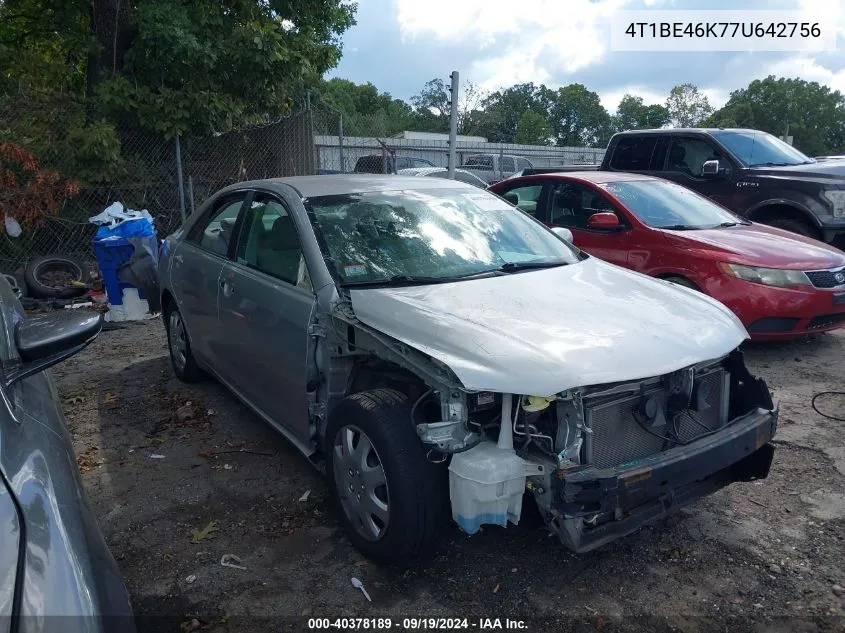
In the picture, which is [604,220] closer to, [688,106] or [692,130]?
[692,130]

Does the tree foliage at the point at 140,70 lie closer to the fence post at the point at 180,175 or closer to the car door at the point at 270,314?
the fence post at the point at 180,175

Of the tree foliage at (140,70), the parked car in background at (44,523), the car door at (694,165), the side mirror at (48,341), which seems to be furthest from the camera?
the tree foliage at (140,70)

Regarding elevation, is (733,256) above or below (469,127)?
below

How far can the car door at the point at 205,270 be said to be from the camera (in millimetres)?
4426

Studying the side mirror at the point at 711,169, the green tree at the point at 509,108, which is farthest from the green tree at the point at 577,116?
the side mirror at the point at 711,169

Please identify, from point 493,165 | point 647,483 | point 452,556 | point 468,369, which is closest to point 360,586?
point 452,556

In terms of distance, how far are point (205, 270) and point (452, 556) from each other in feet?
8.75

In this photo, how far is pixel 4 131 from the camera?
8445 millimetres

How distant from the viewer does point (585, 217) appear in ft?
22.3

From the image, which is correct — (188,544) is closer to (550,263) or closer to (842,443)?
(550,263)

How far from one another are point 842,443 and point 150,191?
9292mm

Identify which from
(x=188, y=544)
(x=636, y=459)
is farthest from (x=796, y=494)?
(x=188, y=544)

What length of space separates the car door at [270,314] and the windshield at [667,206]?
384 cm

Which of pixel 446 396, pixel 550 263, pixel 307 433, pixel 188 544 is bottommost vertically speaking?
pixel 188 544
